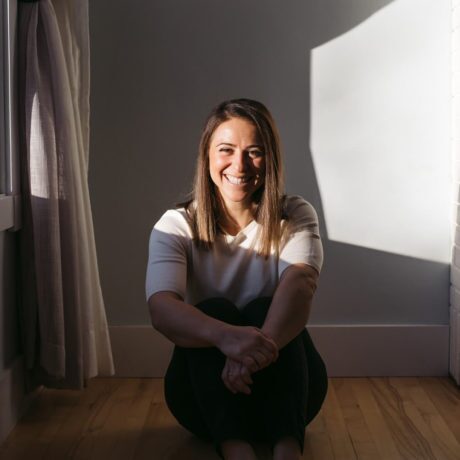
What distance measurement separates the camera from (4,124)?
96.4 inches

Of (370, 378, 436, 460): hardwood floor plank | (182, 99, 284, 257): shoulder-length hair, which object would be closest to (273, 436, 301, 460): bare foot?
(370, 378, 436, 460): hardwood floor plank

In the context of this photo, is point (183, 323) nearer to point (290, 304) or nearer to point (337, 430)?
point (290, 304)

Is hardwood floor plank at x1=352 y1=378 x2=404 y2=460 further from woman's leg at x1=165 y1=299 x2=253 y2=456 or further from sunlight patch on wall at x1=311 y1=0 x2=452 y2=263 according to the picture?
sunlight patch on wall at x1=311 y1=0 x2=452 y2=263

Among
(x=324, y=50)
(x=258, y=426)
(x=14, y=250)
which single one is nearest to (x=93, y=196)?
(x=14, y=250)

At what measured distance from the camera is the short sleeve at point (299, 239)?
2229 millimetres

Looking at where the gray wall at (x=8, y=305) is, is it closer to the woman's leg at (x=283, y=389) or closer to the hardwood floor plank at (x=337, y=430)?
the woman's leg at (x=283, y=389)

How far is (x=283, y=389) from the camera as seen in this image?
6.59 feet

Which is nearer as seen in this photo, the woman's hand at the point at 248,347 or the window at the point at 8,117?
the woman's hand at the point at 248,347

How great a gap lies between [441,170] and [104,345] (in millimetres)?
1380

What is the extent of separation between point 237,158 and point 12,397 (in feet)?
3.27

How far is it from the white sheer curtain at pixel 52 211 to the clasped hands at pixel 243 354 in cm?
73

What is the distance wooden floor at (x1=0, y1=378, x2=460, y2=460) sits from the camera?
2.26 metres

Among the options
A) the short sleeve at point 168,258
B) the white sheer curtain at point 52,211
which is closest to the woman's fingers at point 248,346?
the short sleeve at point 168,258

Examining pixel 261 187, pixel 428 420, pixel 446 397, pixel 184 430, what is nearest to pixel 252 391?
pixel 184 430
